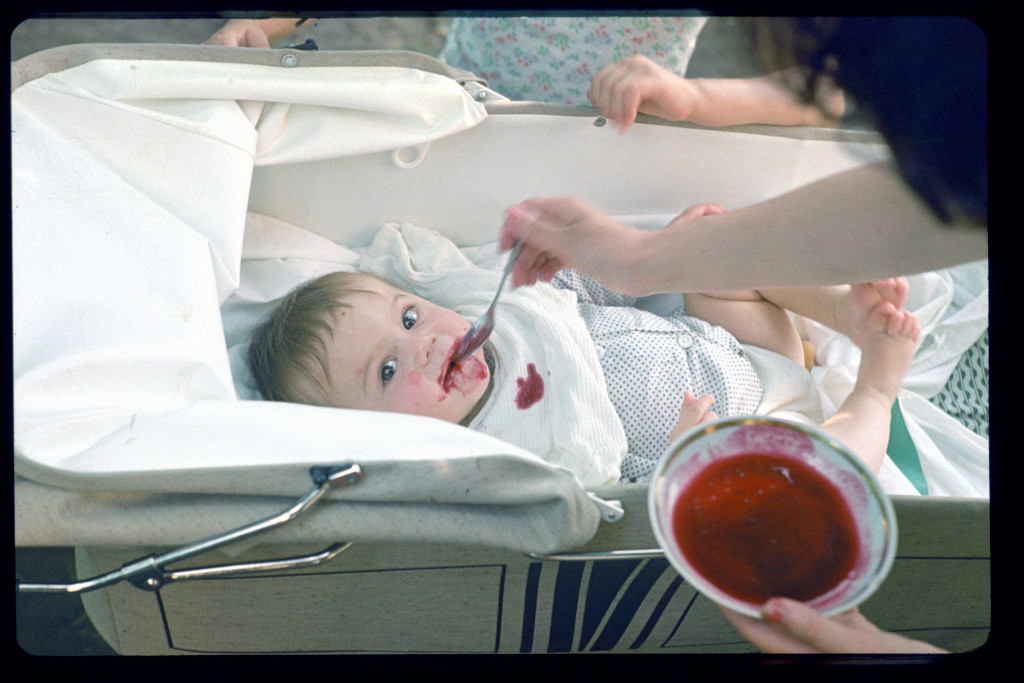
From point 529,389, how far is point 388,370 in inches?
7.4

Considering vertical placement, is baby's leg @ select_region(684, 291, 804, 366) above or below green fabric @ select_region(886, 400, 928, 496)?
above

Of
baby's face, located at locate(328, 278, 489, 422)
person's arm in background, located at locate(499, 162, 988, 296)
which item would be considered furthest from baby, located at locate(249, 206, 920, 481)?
person's arm in background, located at locate(499, 162, 988, 296)

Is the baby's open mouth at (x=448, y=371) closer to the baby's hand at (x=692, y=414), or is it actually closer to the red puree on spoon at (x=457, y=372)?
the red puree on spoon at (x=457, y=372)

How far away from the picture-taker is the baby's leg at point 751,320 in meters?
1.09

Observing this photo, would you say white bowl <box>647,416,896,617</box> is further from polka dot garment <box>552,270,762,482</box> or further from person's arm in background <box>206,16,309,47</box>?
person's arm in background <box>206,16,309,47</box>

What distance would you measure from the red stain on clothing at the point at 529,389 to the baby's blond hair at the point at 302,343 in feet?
0.77

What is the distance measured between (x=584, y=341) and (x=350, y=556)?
0.45 m

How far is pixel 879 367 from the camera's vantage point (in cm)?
97

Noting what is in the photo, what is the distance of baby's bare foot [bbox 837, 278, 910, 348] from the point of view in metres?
0.99

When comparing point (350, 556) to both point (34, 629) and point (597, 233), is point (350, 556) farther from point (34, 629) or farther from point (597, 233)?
A: point (34, 629)

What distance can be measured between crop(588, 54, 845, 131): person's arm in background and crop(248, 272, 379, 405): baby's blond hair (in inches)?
15.5

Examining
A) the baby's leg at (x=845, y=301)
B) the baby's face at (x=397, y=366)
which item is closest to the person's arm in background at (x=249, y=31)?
the baby's face at (x=397, y=366)
